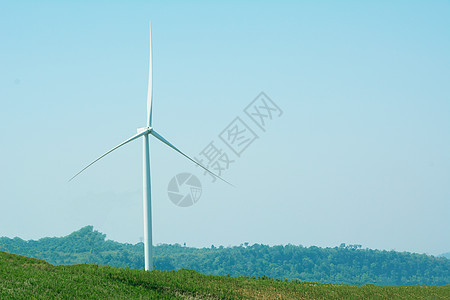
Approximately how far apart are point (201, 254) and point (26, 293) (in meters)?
157

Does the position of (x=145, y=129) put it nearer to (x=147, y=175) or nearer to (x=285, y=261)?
(x=147, y=175)

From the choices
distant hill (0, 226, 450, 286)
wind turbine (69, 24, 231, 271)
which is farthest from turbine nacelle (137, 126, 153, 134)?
distant hill (0, 226, 450, 286)

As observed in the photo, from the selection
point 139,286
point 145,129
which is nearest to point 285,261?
point 145,129

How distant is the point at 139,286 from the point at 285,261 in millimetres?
142900

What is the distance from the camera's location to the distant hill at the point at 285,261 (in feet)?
544

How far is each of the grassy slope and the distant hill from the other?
124 metres

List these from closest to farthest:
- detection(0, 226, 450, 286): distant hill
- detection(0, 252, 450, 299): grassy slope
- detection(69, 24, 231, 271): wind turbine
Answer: detection(0, 252, 450, 299): grassy slope, detection(69, 24, 231, 271): wind turbine, detection(0, 226, 450, 286): distant hill

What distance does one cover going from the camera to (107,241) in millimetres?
188875

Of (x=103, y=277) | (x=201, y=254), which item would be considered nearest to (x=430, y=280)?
(x=201, y=254)

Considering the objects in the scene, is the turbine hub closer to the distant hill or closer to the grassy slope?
the grassy slope

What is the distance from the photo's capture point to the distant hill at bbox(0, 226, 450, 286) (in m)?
166

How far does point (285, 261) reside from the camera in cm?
17238

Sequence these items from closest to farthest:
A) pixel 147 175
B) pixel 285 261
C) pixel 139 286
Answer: pixel 139 286, pixel 147 175, pixel 285 261

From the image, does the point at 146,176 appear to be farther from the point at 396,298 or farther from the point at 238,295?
the point at 396,298
